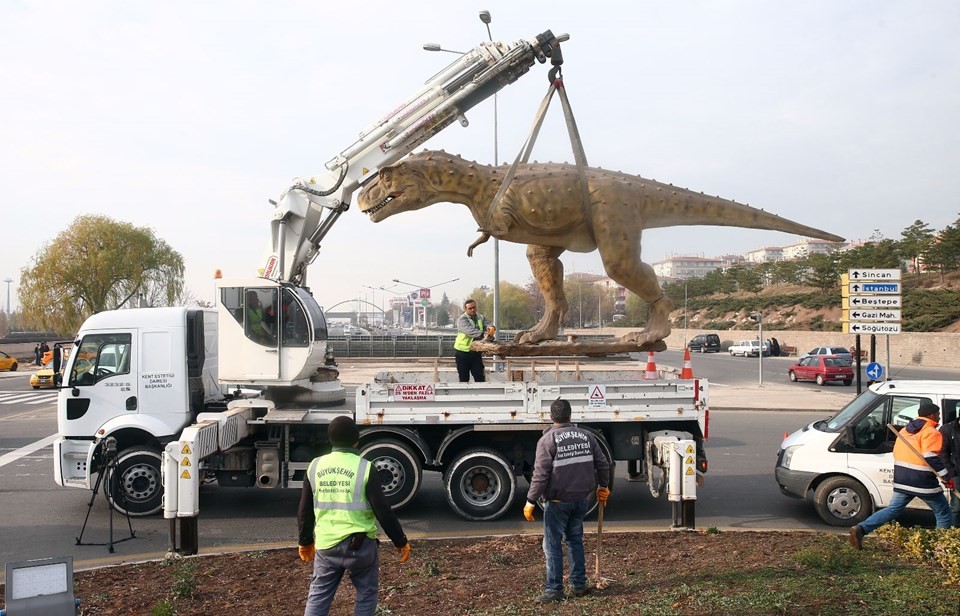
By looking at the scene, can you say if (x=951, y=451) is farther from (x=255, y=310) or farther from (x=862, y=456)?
(x=255, y=310)

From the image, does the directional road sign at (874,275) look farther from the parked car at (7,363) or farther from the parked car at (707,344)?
the parked car at (707,344)

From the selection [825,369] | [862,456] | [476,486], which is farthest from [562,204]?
[825,369]

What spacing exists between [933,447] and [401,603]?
4748 millimetres

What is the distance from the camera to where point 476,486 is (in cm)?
838

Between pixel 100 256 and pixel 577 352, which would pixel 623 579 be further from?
pixel 100 256

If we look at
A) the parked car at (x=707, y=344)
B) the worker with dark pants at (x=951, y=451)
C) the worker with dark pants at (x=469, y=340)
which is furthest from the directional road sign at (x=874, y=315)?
the parked car at (x=707, y=344)

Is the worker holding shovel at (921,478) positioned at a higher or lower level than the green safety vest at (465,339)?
lower

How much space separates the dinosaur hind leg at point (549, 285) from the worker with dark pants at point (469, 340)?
504mm

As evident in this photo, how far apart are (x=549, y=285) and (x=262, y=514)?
173 inches

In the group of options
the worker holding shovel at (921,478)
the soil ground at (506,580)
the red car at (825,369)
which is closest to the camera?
the soil ground at (506,580)

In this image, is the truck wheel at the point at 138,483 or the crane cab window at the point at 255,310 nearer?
the truck wheel at the point at 138,483

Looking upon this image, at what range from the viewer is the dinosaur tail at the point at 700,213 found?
8688 millimetres

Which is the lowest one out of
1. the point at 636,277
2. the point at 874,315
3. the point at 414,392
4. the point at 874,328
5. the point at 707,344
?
the point at 707,344

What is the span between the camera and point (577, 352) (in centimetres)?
851
